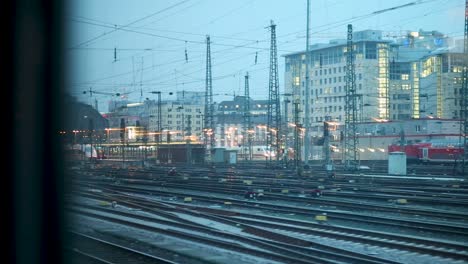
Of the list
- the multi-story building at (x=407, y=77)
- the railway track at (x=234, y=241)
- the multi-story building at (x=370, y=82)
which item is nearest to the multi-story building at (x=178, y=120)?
the multi-story building at (x=370, y=82)

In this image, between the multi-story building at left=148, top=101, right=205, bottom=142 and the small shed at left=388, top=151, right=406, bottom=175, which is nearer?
the small shed at left=388, top=151, right=406, bottom=175

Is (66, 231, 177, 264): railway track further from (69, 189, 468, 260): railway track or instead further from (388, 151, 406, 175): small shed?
(388, 151, 406, 175): small shed

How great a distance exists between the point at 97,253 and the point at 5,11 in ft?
11.7

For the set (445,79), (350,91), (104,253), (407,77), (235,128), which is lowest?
(104,253)

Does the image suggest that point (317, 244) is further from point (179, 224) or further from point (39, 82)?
point (39, 82)

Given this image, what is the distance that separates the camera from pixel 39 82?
30.2 feet

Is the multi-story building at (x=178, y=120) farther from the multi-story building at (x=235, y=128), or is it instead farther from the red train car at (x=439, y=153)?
the red train car at (x=439, y=153)

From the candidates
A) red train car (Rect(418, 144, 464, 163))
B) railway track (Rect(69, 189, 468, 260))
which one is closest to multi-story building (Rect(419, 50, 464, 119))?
red train car (Rect(418, 144, 464, 163))

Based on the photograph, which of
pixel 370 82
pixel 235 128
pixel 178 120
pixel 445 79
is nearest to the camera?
pixel 445 79

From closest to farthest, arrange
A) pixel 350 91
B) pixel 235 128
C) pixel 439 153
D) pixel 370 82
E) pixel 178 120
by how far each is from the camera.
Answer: pixel 350 91
pixel 439 153
pixel 370 82
pixel 235 128
pixel 178 120

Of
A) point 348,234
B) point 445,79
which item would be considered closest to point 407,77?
point 445,79

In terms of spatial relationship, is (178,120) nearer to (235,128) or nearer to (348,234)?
(235,128)

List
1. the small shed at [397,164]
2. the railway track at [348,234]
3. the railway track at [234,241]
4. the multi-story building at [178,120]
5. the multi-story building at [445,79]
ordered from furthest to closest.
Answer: the multi-story building at [178,120]
the multi-story building at [445,79]
the small shed at [397,164]
the railway track at [348,234]
the railway track at [234,241]

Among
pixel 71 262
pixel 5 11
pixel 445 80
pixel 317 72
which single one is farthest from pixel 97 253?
pixel 317 72
